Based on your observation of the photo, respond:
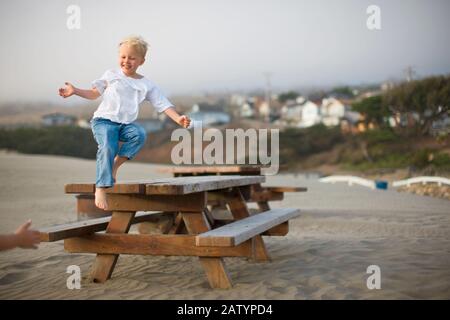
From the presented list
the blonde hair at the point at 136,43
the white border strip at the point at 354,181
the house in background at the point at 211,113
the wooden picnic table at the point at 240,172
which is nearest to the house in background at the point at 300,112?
the house in background at the point at 211,113

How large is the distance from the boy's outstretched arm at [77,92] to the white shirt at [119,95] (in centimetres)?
5

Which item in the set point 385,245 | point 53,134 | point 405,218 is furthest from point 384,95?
point 385,245

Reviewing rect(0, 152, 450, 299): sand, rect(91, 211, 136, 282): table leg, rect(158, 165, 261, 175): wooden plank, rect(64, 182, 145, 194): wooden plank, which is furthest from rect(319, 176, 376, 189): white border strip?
rect(64, 182, 145, 194): wooden plank

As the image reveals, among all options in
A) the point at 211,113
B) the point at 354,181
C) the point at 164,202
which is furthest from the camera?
the point at 211,113

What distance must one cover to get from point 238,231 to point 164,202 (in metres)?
0.71

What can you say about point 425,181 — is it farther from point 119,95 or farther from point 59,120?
point 59,120

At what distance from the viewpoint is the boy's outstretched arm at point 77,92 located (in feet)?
13.5

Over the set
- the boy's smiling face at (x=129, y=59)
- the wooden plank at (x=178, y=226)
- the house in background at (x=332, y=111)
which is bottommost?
the wooden plank at (x=178, y=226)

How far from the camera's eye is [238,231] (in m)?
4.09

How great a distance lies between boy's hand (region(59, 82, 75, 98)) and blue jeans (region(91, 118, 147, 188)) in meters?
0.27

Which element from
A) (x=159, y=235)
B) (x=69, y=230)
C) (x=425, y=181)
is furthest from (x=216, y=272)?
(x=425, y=181)

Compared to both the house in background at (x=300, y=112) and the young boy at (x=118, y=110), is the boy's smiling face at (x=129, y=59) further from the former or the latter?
the house in background at (x=300, y=112)

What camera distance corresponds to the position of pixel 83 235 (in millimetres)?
4434

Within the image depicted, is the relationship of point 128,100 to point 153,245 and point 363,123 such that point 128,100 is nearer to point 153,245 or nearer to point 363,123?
point 153,245
